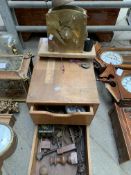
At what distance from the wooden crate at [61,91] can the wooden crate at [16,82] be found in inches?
7.0

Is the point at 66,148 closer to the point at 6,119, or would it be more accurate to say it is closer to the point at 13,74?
the point at 6,119

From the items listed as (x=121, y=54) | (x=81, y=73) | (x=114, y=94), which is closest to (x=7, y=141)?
(x=81, y=73)

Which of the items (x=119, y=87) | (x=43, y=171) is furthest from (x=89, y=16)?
(x=43, y=171)

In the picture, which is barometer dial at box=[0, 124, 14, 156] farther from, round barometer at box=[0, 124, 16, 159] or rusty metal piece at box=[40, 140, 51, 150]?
rusty metal piece at box=[40, 140, 51, 150]

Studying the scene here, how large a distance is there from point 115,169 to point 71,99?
50 centimetres

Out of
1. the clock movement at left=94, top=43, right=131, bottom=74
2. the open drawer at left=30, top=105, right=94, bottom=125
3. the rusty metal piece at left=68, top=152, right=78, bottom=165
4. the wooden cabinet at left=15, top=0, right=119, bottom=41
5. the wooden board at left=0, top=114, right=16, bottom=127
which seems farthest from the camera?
the wooden cabinet at left=15, top=0, right=119, bottom=41

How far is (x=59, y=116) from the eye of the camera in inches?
34.0

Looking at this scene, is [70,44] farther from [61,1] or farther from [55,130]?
[55,130]

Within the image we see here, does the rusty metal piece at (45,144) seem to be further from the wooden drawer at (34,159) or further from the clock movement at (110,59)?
the clock movement at (110,59)

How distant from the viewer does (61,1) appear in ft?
2.60

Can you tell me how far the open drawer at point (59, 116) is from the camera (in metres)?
0.85

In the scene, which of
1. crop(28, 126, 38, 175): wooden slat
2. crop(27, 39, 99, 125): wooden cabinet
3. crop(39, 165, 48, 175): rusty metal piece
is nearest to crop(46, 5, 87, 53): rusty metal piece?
crop(27, 39, 99, 125): wooden cabinet

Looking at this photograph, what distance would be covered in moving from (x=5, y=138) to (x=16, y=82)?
36cm

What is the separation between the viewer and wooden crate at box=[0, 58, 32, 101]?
112 cm
